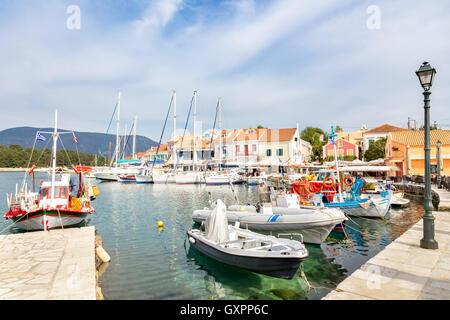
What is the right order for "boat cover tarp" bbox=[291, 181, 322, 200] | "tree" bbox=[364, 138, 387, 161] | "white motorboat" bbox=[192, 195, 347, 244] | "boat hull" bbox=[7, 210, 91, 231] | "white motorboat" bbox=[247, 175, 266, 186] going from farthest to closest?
"tree" bbox=[364, 138, 387, 161] < "white motorboat" bbox=[247, 175, 266, 186] < "boat cover tarp" bbox=[291, 181, 322, 200] < "boat hull" bbox=[7, 210, 91, 231] < "white motorboat" bbox=[192, 195, 347, 244]

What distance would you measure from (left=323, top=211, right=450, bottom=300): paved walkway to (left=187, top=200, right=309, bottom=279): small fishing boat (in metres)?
1.84

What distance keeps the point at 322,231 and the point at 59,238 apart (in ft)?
35.9

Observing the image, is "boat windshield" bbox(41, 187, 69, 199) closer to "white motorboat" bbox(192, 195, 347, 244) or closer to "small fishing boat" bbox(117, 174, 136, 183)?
"white motorboat" bbox(192, 195, 347, 244)

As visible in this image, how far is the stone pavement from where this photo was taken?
623cm

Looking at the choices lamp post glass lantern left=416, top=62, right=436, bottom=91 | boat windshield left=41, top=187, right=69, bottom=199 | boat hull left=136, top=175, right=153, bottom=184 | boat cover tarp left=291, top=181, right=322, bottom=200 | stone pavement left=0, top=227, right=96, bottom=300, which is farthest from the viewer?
boat hull left=136, top=175, right=153, bottom=184

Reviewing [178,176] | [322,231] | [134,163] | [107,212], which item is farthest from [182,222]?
[134,163]

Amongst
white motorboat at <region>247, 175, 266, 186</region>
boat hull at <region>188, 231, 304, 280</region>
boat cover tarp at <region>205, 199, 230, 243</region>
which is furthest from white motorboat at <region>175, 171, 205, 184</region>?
boat hull at <region>188, 231, 304, 280</region>

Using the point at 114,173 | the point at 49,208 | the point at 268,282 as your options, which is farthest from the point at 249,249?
the point at 114,173

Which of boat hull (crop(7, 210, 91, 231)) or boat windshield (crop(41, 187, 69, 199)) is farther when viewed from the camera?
boat windshield (crop(41, 187, 69, 199))

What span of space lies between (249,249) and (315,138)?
Result: 219ft

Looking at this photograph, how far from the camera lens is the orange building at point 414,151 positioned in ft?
113

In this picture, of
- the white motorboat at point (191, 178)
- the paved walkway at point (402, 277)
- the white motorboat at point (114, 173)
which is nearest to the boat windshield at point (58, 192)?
the paved walkway at point (402, 277)
